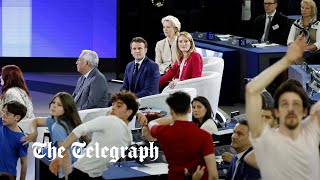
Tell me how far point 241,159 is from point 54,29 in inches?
390

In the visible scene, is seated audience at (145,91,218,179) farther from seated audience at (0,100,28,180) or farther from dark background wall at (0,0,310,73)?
dark background wall at (0,0,310,73)

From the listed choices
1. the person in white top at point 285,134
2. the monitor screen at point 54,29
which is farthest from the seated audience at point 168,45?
the person in white top at point 285,134

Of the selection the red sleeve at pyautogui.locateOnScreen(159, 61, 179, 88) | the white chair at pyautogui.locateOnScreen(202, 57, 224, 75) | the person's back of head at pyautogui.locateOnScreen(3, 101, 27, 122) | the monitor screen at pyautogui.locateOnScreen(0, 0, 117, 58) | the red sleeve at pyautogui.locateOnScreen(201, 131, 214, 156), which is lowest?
the red sleeve at pyautogui.locateOnScreen(201, 131, 214, 156)

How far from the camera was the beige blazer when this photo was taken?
468 inches

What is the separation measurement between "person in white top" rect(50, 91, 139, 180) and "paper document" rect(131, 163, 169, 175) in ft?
1.10

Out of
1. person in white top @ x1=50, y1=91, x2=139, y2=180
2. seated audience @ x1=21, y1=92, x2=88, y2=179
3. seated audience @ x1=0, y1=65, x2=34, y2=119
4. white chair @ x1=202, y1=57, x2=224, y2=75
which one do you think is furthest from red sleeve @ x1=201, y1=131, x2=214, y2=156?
white chair @ x1=202, y1=57, x2=224, y2=75

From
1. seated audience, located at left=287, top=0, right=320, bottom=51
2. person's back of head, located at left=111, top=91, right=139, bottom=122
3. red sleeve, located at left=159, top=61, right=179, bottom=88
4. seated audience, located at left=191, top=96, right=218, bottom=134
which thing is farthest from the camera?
seated audience, located at left=287, top=0, right=320, bottom=51

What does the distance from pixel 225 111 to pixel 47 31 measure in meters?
4.27

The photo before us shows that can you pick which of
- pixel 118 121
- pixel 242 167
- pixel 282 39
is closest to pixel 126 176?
pixel 118 121

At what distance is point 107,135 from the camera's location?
7008 mm

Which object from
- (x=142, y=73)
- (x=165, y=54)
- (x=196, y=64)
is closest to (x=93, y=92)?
(x=142, y=73)

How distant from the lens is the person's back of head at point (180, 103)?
254 inches

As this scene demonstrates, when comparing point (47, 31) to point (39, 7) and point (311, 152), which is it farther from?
point (311, 152)

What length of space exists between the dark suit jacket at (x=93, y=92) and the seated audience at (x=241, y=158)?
3.37 meters
